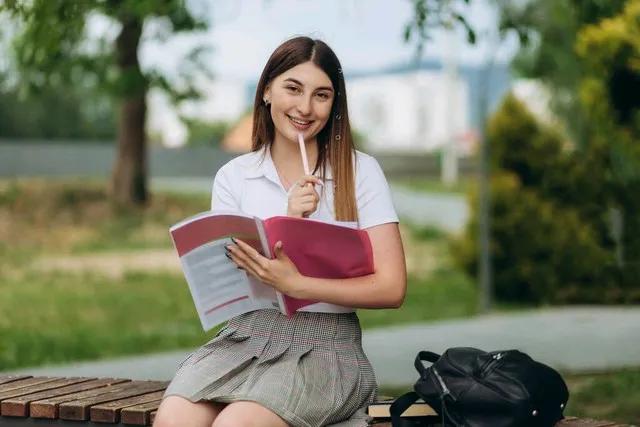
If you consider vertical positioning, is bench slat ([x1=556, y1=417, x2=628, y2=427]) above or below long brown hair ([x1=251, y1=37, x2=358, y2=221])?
below

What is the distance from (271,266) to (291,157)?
472mm

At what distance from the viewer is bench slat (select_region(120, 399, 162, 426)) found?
3.98m

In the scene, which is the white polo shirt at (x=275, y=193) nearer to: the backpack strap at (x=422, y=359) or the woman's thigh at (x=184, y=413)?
the backpack strap at (x=422, y=359)

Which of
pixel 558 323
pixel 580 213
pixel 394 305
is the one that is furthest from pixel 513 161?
pixel 394 305

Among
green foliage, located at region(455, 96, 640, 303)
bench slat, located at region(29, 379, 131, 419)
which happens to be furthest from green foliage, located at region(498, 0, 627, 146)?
bench slat, located at region(29, 379, 131, 419)

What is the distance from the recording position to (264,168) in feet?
12.5

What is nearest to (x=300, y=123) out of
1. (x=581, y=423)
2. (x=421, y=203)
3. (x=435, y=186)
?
(x=581, y=423)

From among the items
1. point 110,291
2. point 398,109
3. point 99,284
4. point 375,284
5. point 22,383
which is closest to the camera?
point 375,284

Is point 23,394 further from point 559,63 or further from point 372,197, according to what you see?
point 559,63

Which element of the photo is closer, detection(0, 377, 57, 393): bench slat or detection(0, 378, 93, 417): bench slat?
detection(0, 378, 93, 417): bench slat

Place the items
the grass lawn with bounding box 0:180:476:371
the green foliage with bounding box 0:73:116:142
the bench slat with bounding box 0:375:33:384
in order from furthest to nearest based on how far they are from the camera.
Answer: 1. the green foliage with bounding box 0:73:116:142
2. the grass lawn with bounding box 0:180:476:371
3. the bench slat with bounding box 0:375:33:384

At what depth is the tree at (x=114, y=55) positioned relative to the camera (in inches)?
231

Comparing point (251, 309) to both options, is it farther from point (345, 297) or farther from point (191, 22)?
point (191, 22)

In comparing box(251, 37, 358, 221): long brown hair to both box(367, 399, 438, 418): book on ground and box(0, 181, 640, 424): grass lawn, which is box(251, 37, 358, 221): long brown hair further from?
box(0, 181, 640, 424): grass lawn
